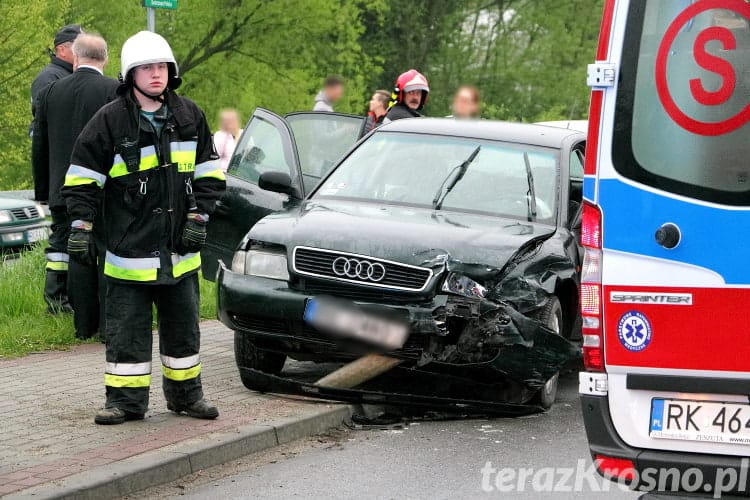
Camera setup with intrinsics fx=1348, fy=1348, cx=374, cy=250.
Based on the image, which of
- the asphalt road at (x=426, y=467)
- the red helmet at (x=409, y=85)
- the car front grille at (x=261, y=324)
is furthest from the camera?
the red helmet at (x=409, y=85)

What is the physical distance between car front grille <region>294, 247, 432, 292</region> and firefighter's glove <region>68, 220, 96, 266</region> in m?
1.20

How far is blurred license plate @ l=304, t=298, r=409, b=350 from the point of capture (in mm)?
7305

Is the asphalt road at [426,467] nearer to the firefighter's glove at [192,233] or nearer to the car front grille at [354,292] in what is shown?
the car front grille at [354,292]

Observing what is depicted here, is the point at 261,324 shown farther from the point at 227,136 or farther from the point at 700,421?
the point at 227,136

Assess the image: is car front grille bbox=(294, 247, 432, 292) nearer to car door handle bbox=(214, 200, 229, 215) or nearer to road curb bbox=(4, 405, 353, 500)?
road curb bbox=(4, 405, 353, 500)

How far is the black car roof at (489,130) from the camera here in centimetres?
899

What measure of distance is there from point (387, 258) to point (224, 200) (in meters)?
2.56

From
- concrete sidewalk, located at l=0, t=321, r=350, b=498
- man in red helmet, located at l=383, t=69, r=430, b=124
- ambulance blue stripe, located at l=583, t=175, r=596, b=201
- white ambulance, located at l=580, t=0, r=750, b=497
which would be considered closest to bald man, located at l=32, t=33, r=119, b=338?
concrete sidewalk, located at l=0, t=321, r=350, b=498

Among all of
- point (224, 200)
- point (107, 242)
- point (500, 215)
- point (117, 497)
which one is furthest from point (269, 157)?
point (117, 497)

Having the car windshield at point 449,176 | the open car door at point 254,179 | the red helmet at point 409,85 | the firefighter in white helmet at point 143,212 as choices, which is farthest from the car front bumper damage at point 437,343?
the red helmet at point 409,85

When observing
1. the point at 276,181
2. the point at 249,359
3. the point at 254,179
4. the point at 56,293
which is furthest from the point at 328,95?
the point at 249,359

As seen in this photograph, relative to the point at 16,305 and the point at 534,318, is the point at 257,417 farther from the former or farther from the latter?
the point at 16,305

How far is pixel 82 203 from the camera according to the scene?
6895 mm

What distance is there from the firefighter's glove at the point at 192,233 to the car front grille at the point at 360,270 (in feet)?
2.28
